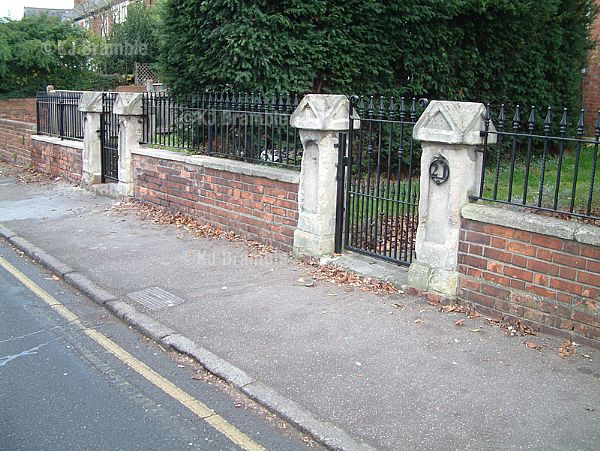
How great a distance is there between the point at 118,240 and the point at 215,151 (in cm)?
195

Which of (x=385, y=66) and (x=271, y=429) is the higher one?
(x=385, y=66)

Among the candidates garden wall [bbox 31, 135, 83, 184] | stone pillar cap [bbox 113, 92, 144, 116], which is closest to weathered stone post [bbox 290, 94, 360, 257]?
stone pillar cap [bbox 113, 92, 144, 116]

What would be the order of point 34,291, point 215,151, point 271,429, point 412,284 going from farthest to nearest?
point 215,151, point 34,291, point 412,284, point 271,429

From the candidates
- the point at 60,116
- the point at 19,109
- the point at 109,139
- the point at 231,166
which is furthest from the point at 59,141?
the point at 19,109

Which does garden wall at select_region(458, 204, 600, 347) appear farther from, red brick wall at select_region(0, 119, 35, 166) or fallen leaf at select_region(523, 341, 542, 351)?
red brick wall at select_region(0, 119, 35, 166)

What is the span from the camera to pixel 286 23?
1070cm

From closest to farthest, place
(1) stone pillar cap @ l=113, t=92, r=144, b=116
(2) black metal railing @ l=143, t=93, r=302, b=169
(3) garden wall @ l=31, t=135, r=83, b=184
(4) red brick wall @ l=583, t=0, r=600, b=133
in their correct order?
(2) black metal railing @ l=143, t=93, r=302, b=169 → (1) stone pillar cap @ l=113, t=92, r=144, b=116 → (3) garden wall @ l=31, t=135, r=83, b=184 → (4) red brick wall @ l=583, t=0, r=600, b=133

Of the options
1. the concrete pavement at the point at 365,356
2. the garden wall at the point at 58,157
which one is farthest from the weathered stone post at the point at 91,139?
the concrete pavement at the point at 365,356

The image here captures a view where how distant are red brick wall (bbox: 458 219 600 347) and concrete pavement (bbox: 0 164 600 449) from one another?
0.19 metres

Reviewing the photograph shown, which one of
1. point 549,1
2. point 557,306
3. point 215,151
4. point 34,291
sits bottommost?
point 34,291

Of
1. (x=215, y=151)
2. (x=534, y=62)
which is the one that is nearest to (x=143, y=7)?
(x=534, y=62)

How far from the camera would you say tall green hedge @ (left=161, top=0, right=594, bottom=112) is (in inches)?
421

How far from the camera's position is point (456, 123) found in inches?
226

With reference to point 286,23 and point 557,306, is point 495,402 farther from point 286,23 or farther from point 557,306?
point 286,23
